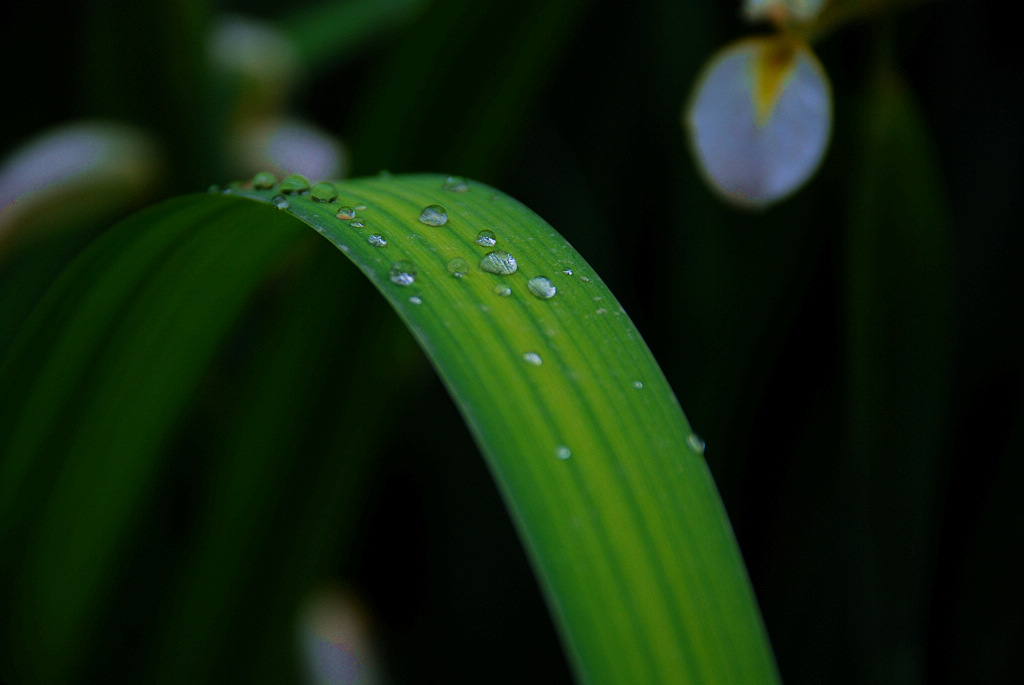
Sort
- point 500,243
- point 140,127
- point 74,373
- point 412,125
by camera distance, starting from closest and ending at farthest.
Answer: point 500,243 → point 74,373 → point 412,125 → point 140,127

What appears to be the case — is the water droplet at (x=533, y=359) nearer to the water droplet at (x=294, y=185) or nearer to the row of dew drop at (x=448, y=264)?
the row of dew drop at (x=448, y=264)

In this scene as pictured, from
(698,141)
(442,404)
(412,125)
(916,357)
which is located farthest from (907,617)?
(442,404)

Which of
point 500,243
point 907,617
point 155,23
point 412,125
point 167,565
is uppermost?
point 155,23

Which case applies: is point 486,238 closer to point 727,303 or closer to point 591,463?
point 591,463

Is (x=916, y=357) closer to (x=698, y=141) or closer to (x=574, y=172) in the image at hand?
(x=698, y=141)

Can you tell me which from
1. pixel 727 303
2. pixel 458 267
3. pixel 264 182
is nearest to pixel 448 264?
pixel 458 267

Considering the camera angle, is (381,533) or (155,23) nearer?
(155,23)
